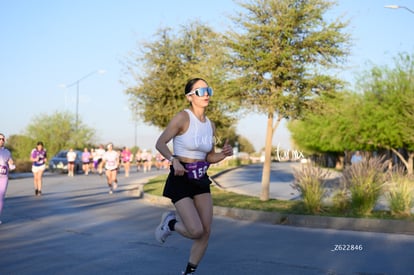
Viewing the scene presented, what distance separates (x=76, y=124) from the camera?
6175 centimetres

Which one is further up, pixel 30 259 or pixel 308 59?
pixel 308 59

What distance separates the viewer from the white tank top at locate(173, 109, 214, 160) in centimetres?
613

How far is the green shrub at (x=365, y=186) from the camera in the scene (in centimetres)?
1357

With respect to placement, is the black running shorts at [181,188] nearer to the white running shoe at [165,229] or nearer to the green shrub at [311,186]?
the white running shoe at [165,229]

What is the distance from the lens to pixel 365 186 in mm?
13586

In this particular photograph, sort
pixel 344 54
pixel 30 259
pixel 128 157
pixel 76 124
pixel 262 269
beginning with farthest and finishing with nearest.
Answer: pixel 76 124 → pixel 128 157 → pixel 344 54 → pixel 30 259 → pixel 262 269

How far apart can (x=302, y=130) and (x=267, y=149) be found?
5348cm

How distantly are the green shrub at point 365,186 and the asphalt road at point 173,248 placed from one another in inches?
64.1

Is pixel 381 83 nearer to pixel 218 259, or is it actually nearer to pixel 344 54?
pixel 344 54

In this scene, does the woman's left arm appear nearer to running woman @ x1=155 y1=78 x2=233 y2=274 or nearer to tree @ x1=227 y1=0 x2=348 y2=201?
running woman @ x1=155 y1=78 x2=233 y2=274

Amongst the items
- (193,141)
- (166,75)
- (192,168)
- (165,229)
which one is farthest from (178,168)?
(166,75)

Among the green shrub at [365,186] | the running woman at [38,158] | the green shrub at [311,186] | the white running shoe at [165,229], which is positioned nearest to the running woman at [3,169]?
the green shrub at [311,186]

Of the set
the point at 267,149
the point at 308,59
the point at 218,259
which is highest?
the point at 308,59

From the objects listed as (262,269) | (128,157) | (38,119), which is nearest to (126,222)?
(262,269)
